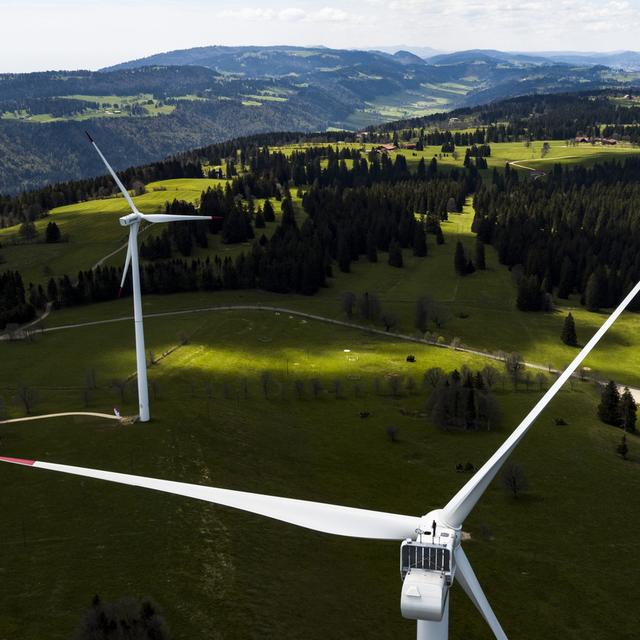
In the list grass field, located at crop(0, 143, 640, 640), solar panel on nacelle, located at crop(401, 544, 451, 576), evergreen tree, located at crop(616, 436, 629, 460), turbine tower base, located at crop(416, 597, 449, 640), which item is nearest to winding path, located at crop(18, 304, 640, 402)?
grass field, located at crop(0, 143, 640, 640)

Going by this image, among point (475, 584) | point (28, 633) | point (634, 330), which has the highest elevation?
point (475, 584)

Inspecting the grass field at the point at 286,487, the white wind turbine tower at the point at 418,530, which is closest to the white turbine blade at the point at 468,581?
the white wind turbine tower at the point at 418,530

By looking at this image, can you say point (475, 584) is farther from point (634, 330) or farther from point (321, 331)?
point (634, 330)

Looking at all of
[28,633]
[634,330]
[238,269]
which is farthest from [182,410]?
[634,330]

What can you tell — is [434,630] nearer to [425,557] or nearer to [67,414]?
[425,557]

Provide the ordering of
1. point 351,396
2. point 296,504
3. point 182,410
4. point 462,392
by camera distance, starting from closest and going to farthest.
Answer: point 296,504 → point 182,410 → point 462,392 → point 351,396

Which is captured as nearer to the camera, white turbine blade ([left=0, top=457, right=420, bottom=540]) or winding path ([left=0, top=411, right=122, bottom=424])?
white turbine blade ([left=0, top=457, right=420, bottom=540])

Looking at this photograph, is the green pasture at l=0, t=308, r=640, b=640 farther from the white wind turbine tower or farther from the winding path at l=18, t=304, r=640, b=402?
the white wind turbine tower

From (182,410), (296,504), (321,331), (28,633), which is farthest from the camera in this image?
(321,331)
